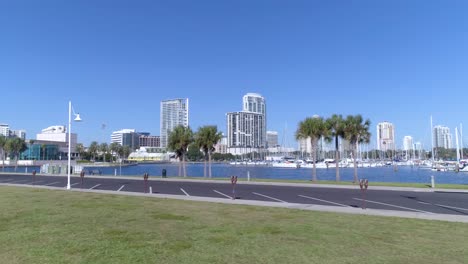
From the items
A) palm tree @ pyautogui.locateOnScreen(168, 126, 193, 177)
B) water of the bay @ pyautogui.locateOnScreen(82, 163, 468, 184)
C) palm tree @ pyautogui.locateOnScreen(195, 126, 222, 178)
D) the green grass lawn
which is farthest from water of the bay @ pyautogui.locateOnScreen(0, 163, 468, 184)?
the green grass lawn

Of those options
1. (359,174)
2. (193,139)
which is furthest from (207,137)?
(359,174)

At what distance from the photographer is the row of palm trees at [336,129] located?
41.0m

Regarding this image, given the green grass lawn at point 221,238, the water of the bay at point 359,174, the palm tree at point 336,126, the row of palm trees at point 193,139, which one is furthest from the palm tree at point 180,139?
the green grass lawn at point 221,238

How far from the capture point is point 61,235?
1016cm

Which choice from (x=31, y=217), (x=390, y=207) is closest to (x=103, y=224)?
(x=31, y=217)

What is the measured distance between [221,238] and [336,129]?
1346 inches

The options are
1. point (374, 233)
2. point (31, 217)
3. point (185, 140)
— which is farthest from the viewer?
point (185, 140)

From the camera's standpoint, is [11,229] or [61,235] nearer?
[61,235]

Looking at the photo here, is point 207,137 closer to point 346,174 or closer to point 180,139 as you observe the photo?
point 180,139

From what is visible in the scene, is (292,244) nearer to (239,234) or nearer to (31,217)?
(239,234)

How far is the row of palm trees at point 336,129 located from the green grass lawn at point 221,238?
27606mm

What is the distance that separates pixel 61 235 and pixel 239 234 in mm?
4720

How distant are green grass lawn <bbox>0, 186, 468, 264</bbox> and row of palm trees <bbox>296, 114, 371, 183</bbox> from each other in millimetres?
27606

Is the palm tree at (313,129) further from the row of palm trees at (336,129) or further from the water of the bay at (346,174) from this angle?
the water of the bay at (346,174)
